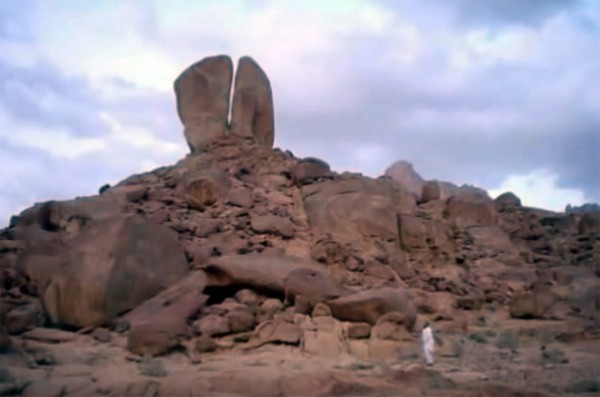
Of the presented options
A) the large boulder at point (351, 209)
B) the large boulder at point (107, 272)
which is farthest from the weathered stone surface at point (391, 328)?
the large boulder at point (351, 209)

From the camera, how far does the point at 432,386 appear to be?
55.2 feet

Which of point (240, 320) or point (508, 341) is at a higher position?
point (240, 320)

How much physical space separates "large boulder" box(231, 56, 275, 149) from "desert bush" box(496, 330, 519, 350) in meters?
15.0

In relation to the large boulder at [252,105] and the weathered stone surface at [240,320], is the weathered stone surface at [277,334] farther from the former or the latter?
the large boulder at [252,105]

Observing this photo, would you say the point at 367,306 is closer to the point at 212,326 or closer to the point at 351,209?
the point at 212,326

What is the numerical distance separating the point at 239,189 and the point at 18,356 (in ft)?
44.9

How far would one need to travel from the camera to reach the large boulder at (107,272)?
22.3 m

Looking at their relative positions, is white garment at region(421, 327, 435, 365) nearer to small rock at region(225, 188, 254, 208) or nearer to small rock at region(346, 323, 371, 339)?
small rock at region(346, 323, 371, 339)

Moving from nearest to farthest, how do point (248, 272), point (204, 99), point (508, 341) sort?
point (508, 341), point (248, 272), point (204, 99)

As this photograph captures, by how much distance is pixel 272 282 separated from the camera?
24.0 metres

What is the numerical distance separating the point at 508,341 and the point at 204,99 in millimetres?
17749

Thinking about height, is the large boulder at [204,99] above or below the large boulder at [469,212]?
above

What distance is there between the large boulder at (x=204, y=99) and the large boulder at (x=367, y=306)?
14.0 meters

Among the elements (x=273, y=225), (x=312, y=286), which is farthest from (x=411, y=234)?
(x=312, y=286)
